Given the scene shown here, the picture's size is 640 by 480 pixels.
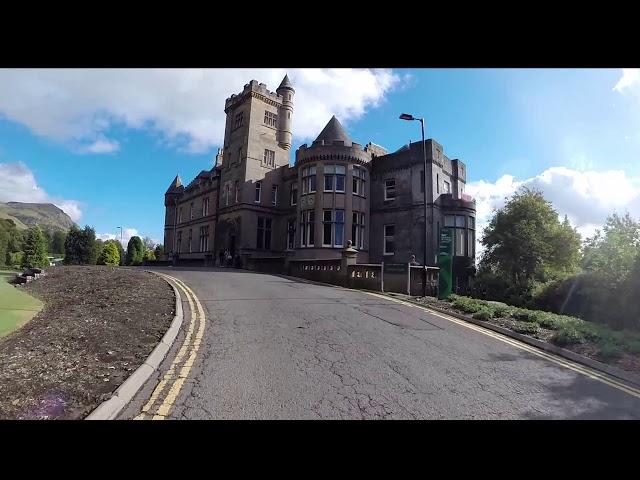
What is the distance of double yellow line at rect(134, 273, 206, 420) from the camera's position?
4.60 metres

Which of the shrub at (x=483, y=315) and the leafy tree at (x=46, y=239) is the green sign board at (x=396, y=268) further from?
the leafy tree at (x=46, y=239)

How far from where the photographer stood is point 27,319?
A: 10.3 metres

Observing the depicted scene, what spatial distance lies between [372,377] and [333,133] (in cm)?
3219

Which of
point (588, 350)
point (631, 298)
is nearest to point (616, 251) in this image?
point (631, 298)

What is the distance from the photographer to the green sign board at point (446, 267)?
16766 millimetres

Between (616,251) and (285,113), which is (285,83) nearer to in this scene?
(285,113)

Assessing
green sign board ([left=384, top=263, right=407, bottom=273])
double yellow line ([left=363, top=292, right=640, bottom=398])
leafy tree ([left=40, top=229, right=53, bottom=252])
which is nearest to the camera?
double yellow line ([left=363, top=292, right=640, bottom=398])

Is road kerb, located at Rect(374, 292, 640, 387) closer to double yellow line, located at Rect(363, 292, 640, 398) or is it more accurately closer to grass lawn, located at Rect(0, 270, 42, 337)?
double yellow line, located at Rect(363, 292, 640, 398)

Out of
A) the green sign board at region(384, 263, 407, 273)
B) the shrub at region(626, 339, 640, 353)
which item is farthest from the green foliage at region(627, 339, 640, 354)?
the green sign board at region(384, 263, 407, 273)

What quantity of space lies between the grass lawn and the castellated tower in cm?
3306

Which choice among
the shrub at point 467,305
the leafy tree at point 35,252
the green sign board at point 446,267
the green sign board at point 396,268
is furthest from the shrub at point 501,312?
the leafy tree at point 35,252
